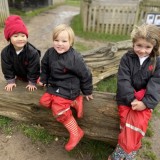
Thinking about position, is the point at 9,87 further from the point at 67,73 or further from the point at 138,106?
the point at 138,106

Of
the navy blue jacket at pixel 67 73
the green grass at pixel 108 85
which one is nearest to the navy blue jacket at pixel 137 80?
the navy blue jacket at pixel 67 73

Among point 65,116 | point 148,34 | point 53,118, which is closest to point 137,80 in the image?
point 148,34

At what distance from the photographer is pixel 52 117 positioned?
3.39 m

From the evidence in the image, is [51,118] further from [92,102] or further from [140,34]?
[140,34]

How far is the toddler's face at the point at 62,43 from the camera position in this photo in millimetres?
2701

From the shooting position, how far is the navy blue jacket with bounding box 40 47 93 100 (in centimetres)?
287

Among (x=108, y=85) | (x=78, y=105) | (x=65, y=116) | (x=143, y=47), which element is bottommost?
(x=108, y=85)

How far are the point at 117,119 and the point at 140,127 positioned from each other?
1.66 ft

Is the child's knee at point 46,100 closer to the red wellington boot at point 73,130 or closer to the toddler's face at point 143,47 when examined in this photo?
the red wellington boot at point 73,130

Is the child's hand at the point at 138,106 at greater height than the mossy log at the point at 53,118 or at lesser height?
greater

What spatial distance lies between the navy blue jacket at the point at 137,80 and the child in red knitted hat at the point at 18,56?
1.29 meters

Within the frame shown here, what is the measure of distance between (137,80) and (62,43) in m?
1.04

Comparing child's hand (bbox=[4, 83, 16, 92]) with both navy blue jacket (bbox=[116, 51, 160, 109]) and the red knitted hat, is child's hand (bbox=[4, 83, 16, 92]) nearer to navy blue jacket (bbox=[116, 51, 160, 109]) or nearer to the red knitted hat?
the red knitted hat

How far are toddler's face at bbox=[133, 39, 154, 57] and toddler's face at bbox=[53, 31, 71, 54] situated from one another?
2.72 feet
